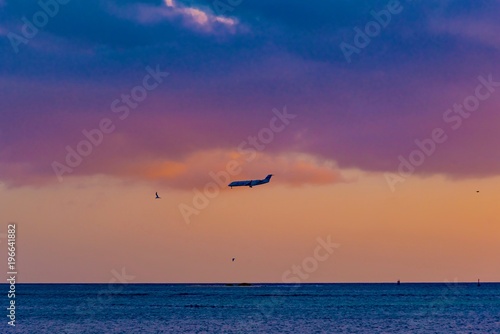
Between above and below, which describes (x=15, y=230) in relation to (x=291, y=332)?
above

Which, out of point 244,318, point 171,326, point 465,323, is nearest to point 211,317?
point 244,318

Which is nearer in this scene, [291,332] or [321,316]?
[291,332]

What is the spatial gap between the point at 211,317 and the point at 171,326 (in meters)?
18.4

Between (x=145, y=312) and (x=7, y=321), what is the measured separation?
2924 cm

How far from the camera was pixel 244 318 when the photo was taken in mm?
122625

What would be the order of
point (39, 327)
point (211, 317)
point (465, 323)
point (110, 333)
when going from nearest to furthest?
point (110, 333)
point (39, 327)
point (465, 323)
point (211, 317)

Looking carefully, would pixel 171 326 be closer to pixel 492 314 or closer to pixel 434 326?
pixel 434 326

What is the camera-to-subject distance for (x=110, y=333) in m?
97.9

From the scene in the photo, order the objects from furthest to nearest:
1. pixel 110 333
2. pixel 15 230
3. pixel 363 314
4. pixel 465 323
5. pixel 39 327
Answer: pixel 363 314, pixel 465 323, pixel 39 327, pixel 110 333, pixel 15 230

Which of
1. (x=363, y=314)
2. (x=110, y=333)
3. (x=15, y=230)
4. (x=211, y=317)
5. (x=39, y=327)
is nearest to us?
(x=15, y=230)

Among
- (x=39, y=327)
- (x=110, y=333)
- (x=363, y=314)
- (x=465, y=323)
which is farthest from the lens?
(x=363, y=314)

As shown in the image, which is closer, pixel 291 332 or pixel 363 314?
pixel 291 332

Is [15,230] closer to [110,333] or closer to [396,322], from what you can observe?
[110,333]

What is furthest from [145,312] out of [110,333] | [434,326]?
[434,326]
